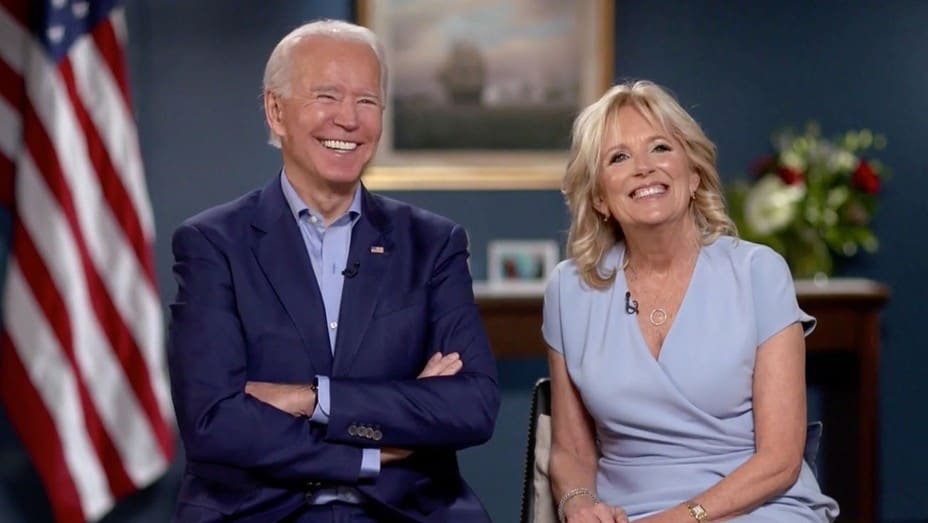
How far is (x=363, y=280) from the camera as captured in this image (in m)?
2.77

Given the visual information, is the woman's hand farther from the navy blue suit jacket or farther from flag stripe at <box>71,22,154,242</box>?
flag stripe at <box>71,22,154,242</box>

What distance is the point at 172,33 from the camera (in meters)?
5.16

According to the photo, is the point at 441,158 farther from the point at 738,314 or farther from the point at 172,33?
the point at 738,314

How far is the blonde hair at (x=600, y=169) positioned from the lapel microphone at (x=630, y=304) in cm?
5

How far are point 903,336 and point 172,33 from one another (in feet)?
10.5

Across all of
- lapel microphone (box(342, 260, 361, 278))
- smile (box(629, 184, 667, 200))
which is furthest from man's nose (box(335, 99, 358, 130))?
smile (box(629, 184, 667, 200))

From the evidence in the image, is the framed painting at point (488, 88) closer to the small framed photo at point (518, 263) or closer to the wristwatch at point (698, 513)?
the small framed photo at point (518, 263)

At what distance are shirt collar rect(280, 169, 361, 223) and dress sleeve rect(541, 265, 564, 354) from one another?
0.46m

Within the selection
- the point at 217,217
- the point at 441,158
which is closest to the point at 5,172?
the point at 441,158

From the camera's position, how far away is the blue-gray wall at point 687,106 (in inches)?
203

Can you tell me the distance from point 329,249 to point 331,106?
0.93 ft

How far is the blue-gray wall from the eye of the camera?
5168mm

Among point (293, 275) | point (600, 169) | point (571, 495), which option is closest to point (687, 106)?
point (600, 169)

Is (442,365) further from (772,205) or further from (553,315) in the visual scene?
(772,205)
